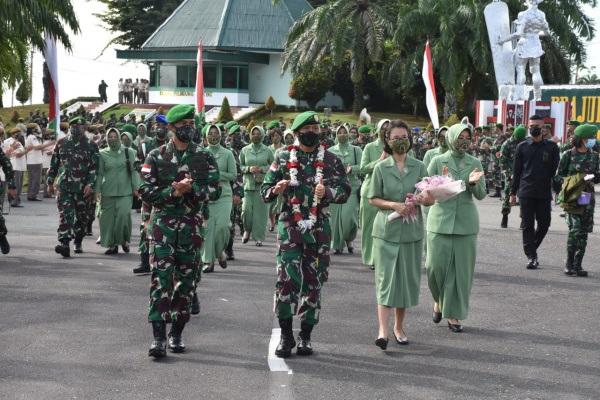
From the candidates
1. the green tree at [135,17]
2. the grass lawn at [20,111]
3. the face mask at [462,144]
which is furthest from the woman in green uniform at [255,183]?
the green tree at [135,17]

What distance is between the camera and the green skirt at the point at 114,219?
14406 millimetres

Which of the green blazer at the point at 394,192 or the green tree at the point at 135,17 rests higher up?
the green tree at the point at 135,17

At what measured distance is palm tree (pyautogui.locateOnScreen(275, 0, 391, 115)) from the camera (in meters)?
48.5

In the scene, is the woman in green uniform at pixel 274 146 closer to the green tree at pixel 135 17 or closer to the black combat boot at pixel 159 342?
the black combat boot at pixel 159 342

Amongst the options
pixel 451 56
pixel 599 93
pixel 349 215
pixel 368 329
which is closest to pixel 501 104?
pixel 599 93

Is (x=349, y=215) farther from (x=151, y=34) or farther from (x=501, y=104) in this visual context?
(x=151, y=34)

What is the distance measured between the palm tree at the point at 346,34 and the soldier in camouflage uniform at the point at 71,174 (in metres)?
34.9

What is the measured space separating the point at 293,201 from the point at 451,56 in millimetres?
38607

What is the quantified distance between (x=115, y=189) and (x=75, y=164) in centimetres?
64

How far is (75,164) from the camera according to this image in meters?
14.3

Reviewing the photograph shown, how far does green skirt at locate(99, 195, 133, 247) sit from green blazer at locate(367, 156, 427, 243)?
6.54 m

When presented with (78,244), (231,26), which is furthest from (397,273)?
(231,26)

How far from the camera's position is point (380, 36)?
4844cm

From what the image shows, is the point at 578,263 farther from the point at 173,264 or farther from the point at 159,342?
the point at 159,342
